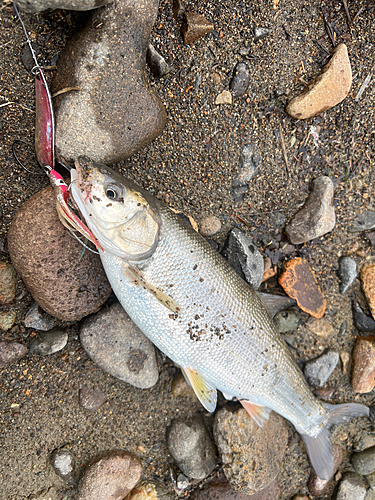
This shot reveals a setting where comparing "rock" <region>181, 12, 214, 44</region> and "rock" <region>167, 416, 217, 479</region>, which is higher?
"rock" <region>181, 12, 214, 44</region>

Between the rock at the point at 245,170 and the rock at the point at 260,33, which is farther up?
the rock at the point at 260,33

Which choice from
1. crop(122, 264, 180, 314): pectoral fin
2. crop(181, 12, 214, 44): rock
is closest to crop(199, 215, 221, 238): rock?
crop(122, 264, 180, 314): pectoral fin

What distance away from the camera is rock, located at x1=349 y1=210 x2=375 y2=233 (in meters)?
3.30

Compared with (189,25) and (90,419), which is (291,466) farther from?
(189,25)

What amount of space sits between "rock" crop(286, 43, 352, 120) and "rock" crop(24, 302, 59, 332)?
283 centimetres

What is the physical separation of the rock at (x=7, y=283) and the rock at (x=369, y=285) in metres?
3.32

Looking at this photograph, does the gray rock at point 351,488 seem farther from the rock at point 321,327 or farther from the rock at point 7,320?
the rock at point 7,320

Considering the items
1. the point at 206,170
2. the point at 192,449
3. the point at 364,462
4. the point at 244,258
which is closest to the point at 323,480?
the point at 364,462

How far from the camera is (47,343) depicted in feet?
8.86

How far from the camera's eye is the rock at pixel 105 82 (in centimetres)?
234

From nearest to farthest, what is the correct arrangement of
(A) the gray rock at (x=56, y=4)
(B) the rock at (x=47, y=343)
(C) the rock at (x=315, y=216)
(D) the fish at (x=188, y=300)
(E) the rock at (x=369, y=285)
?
1. (A) the gray rock at (x=56, y=4)
2. (D) the fish at (x=188, y=300)
3. (B) the rock at (x=47, y=343)
4. (C) the rock at (x=315, y=216)
5. (E) the rock at (x=369, y=285)

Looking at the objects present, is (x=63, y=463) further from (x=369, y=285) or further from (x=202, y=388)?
(x=369, y=285)

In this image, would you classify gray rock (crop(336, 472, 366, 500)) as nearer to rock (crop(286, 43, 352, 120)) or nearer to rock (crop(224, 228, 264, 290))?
rock (crop(224, 228, 264, 290))

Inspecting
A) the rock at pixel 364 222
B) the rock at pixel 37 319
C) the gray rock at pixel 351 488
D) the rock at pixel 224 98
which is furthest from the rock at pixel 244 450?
the rock at pixel 224 98
